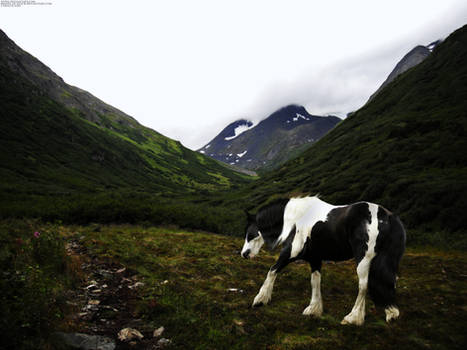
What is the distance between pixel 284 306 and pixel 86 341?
185 inches

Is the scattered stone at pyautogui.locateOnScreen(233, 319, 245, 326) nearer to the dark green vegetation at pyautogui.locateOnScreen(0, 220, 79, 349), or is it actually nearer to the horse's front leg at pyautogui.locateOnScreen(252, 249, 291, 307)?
the horse's front leg at pyautogui.locateOnScreen(252, 249, 291, 307)

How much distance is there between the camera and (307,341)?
459 cm

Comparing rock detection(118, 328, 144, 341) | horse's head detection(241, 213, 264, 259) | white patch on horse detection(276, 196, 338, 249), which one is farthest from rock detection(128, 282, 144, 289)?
white patch on horse detection(276, 196, 338, 249)

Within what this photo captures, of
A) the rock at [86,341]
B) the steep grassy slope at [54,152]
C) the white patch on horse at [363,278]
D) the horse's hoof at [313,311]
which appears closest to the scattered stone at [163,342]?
the rock at [86,341]

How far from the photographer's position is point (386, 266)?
5.20 meters

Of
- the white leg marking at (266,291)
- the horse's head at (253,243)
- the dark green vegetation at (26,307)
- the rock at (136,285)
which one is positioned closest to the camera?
the dark green vegetation at (26,307)

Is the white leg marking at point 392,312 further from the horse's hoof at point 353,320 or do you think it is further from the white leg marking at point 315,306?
the white leg marking at point 315,306

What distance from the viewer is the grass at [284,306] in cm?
Answer: 460

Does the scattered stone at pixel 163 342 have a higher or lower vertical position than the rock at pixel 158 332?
higher

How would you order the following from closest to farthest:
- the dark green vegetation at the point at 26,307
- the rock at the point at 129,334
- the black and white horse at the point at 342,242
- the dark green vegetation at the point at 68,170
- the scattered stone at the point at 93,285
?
the dark green vegetation at the point at 26,307, the rock at the point at 129,334, the black and white horse at the point at 342,242, the scattered stone at the point at 93,285, the dark green vegetation at the point at 68,170

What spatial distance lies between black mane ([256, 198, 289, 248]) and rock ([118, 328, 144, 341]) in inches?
175

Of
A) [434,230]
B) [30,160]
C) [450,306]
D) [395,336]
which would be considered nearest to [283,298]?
[395,336]

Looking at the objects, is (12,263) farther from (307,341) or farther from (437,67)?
(437,67)

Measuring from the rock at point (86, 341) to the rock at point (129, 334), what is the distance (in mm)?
234
